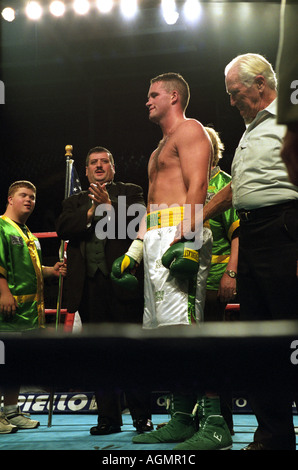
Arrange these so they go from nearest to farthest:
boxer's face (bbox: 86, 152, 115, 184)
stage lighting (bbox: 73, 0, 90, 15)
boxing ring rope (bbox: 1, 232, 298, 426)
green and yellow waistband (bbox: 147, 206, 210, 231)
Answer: boxing ring rope (bbox: 1, 232, 298, 426) < green and yellow waistband (bbox: 147, 206, 210, 231) < boxer's face (bbox: 86, 152, 115, 184) < stage lighting (bbox: 73, 0, 90, 15)

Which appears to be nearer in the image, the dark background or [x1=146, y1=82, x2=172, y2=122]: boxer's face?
[x1=146, y1=82, x2=172, y2=122]: boxer's face

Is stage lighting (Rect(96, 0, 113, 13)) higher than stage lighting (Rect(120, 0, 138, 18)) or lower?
higher

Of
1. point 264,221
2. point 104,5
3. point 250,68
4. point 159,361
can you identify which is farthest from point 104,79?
point 159,361

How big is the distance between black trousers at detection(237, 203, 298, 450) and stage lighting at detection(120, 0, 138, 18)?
3.03 metres

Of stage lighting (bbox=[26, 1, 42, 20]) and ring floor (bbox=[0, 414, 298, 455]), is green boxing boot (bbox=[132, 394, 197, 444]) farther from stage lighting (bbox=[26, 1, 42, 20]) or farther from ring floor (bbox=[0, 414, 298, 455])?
stage lighting (bbox=[26, 1, 42, 20])

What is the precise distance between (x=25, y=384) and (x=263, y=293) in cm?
97

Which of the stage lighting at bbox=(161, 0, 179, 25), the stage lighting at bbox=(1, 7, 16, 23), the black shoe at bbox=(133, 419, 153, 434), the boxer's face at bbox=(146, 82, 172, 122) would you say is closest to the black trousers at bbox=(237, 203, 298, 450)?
the boxer's face at bbox=(146, 82, 172, 122)

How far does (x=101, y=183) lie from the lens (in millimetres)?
2029

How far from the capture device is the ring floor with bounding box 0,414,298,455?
1.47m

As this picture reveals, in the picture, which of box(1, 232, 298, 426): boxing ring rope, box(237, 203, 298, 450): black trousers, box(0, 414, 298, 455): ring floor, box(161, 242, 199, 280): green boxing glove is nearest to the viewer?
box(1, 232, 298, 426): boxing ring rope

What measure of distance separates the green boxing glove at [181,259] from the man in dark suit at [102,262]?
0.61 meters

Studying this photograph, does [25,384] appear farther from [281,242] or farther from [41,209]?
[41,209]

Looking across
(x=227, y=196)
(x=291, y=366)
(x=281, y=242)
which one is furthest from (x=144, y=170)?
(x=291, y=366)
